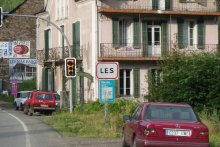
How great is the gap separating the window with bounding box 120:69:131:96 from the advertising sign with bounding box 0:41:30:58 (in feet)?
75.4

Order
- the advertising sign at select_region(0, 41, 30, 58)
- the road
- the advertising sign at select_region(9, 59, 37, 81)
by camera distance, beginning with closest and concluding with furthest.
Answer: the road → the advertising sign at select_region(0, 41, 30, 58) → the advertising sign at select_region(9, 59, 37, 81)

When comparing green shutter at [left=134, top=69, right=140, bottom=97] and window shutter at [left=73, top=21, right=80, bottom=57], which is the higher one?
window shutter at [left=73, top=21, right=80, bottom=57]

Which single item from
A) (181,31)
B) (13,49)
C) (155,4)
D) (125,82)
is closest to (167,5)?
(155,4)

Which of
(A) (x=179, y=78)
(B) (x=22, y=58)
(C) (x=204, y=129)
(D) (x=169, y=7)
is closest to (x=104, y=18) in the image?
(D) (x=169, y=7)

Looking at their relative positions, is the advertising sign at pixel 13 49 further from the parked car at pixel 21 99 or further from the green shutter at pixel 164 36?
the green shutter at pixel 164 36

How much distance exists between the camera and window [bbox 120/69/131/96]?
42250 millimetres

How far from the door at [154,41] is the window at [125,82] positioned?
2.12 meters

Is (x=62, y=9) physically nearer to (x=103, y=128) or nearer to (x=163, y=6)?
(x=163, y=6)

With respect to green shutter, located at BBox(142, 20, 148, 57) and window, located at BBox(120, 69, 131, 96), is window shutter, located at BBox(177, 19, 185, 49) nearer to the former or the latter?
green shutter, located at BBox(142, 20, 148, 57)

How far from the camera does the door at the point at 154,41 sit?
43.3m

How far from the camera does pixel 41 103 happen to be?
4041cm

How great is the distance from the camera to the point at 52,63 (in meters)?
48.6

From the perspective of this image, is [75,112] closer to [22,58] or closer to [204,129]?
[204,129]

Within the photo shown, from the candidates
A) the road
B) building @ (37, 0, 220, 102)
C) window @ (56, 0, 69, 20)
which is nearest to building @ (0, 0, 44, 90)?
window @ (56, 0, 69, 20)
